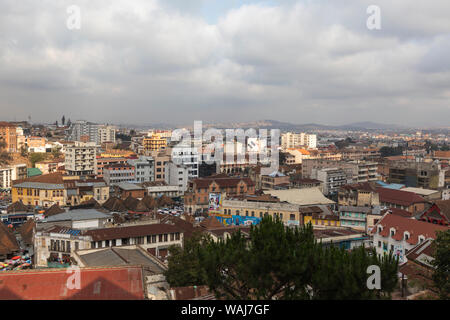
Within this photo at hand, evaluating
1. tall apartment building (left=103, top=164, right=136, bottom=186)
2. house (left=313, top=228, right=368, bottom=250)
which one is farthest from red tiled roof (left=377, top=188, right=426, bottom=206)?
tall apartment building (left=103, top=164, right=136, bottom=186)

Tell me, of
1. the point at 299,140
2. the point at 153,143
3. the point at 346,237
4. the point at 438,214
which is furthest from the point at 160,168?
the point at 299,140

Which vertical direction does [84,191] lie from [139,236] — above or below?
below

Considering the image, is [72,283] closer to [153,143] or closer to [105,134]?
[153,143]

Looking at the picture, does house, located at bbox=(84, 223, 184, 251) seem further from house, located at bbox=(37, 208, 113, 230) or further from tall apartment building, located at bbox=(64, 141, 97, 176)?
tall apartment building, located at bbox=(64, 141, 97, 176)

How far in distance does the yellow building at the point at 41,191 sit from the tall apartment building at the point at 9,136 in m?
43.3

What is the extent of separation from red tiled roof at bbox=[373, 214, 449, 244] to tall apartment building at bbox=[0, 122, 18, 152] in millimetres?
81936

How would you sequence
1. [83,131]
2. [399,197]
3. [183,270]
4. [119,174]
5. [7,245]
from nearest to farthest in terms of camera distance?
[183,270], [7,245], [399,197], [119,174], [83,131]

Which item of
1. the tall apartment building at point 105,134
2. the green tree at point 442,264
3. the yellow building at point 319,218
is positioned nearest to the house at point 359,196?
the yellow building at point 319,218

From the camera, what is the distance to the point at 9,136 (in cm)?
8694

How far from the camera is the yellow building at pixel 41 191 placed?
152 feet

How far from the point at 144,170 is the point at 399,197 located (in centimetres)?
3364
